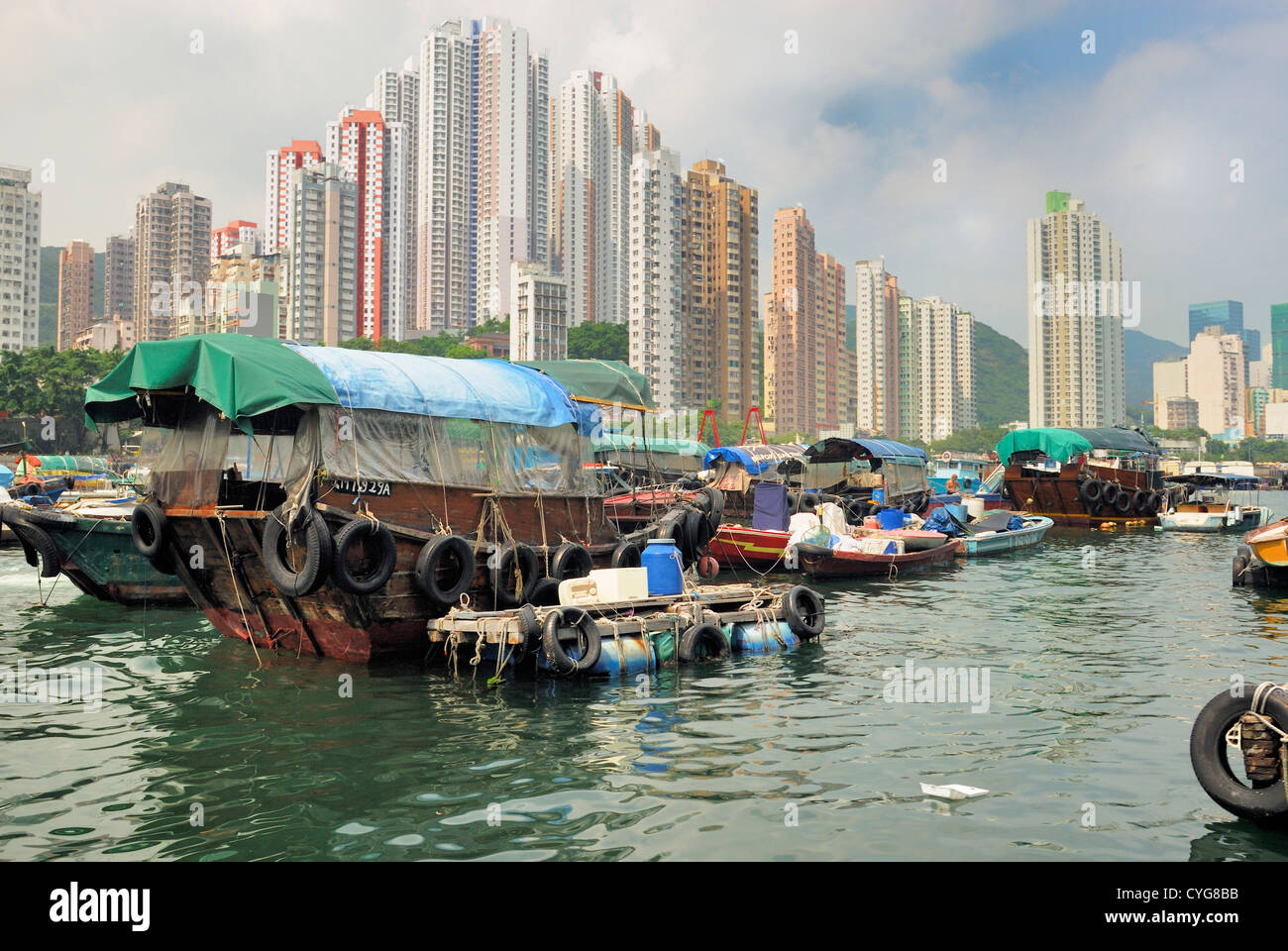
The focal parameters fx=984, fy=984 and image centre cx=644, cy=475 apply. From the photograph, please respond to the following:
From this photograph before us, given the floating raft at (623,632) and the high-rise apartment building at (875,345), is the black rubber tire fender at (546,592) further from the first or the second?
the high-rise apartment building at (875,345)

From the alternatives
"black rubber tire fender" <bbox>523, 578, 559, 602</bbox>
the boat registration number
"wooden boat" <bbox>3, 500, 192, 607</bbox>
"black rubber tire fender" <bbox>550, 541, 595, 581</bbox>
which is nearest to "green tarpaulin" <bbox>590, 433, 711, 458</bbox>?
"wooden boat" <bbox>3, 500, 192, 607</bbox>

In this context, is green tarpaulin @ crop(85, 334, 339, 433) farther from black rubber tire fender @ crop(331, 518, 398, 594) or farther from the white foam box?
the white foam box

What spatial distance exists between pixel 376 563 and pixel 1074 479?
37.0 meters

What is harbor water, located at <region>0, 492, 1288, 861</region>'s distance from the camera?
6832 millimetres

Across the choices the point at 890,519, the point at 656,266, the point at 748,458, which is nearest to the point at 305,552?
the point at 890,519

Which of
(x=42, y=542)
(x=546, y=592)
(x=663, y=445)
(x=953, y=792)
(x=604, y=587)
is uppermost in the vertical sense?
(x=663, y=445)

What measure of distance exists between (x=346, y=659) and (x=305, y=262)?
4277 inches

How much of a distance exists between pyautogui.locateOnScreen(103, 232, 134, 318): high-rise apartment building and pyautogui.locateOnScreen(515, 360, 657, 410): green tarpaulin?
150723 millimetres

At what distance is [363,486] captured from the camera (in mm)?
11977

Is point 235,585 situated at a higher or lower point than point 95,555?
lower

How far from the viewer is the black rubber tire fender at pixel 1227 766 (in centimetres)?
666

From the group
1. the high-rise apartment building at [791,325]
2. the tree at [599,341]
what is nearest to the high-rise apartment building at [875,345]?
the high-rise apartment building at [791,325]

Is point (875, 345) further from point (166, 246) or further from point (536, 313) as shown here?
point (166, 246)
